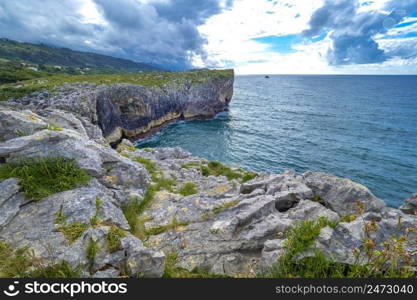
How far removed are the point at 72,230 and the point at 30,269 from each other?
4.31ft

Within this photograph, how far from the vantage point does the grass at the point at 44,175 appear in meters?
7.25

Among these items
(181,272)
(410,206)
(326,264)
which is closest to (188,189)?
(181,272)

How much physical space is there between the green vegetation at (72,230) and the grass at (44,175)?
206 centimetres

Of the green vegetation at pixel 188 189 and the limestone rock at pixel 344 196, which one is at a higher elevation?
the limestone rock at pixel 344 196

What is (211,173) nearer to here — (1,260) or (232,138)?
(1,260)

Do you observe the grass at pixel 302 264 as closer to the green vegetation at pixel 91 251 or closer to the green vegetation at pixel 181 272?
the green vegetation at pixel 181 272

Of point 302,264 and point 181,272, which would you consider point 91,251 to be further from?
point 302,264

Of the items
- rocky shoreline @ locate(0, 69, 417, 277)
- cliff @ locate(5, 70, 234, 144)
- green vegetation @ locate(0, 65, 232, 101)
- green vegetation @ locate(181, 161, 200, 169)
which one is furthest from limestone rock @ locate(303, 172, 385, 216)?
green vegetation @ locate(0, 65, 232, 101)

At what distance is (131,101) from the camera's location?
5872 centimetres

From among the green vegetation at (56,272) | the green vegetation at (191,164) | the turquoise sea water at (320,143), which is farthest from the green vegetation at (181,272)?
the turquoise sea water at (320,143)

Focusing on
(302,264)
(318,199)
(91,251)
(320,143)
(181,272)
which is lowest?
(320,143)

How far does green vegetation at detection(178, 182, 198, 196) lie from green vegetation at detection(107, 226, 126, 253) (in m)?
8.19

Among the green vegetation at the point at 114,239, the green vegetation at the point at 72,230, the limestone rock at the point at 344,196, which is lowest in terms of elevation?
the limestone rock at the point at 344,196

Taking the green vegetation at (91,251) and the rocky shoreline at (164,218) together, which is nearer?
the green vegetation at (91,251)
